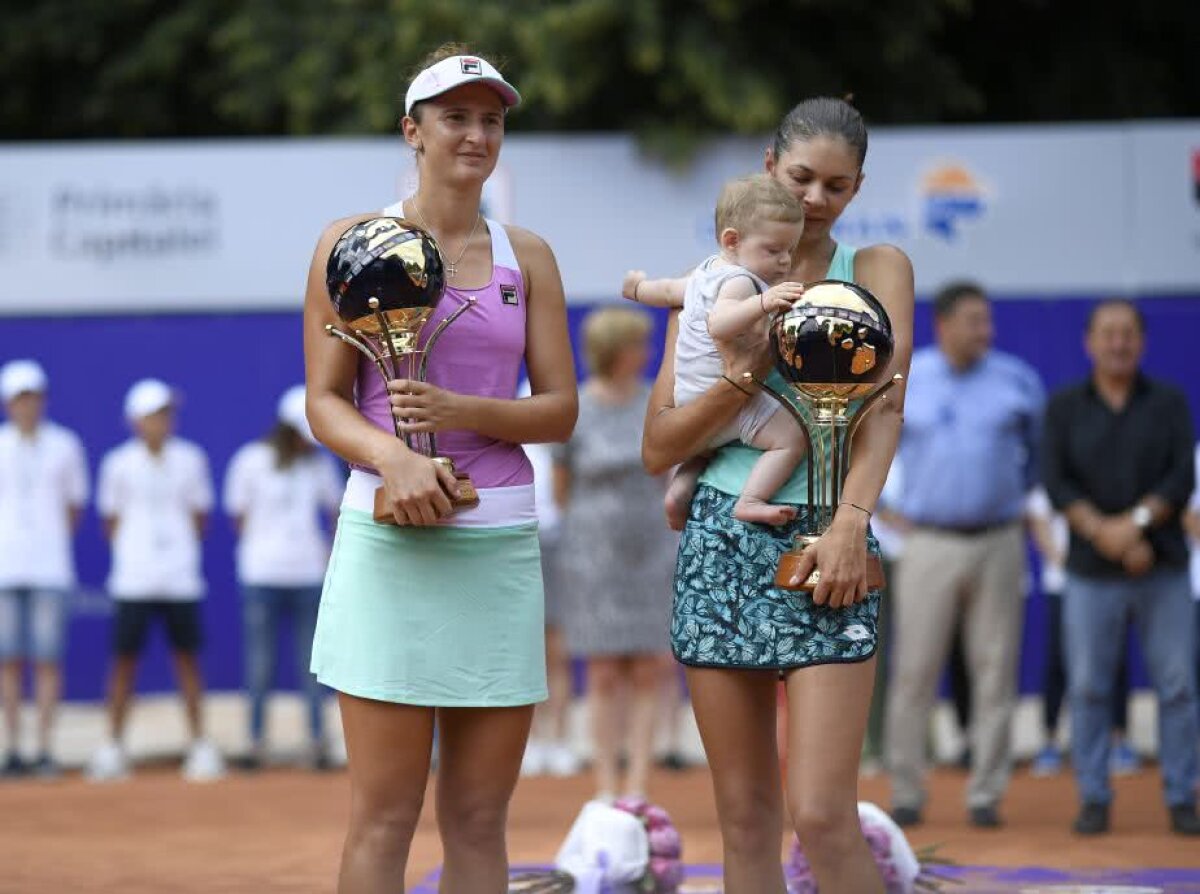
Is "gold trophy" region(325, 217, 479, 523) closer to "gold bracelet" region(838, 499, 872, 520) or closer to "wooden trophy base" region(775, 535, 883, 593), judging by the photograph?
"wooden trophy base" region(775, 535, 883, 593)

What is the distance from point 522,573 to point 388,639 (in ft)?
1.15

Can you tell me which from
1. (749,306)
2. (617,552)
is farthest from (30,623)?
(749,306)

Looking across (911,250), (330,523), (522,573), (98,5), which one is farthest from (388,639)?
(98,5)

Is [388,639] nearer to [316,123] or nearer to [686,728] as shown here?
[686,728]

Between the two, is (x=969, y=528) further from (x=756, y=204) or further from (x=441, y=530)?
(x=441, y=530)

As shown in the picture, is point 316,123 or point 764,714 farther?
point 316,123

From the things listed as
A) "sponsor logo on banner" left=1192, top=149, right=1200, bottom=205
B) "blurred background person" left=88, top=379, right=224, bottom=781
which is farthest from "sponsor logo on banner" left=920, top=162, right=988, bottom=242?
"blurred background person" left=88, top=379, right=224, bottom=781

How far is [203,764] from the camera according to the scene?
432 inches

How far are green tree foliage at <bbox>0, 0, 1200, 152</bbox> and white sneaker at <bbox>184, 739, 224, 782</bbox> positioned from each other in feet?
15.5

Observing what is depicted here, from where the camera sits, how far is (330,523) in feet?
39.6

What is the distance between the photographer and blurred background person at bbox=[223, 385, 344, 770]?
11188 mm

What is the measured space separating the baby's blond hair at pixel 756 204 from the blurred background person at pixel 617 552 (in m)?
4.46

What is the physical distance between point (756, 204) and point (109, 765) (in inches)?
297

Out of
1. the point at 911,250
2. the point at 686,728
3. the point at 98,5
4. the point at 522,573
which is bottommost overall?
the point at 686,728
